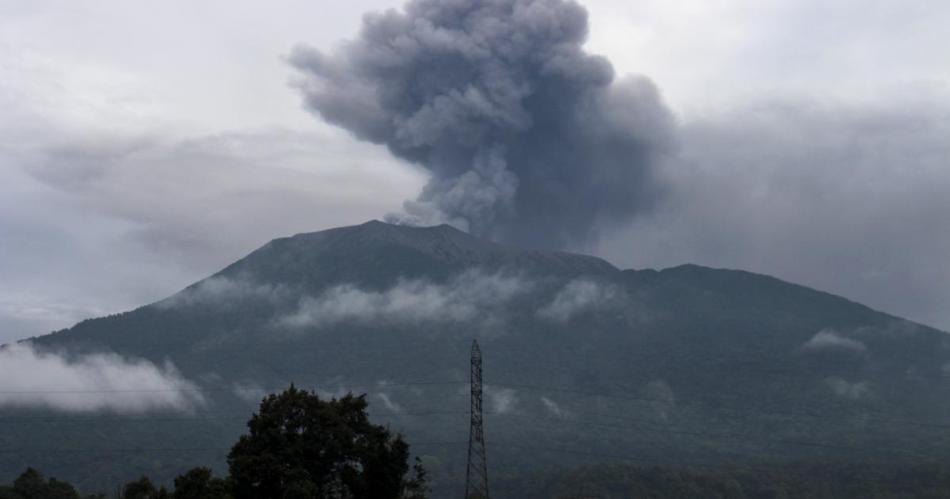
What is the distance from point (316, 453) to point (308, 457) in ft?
1.82

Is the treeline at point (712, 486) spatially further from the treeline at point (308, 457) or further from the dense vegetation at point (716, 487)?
the treeline at point (308, 457)

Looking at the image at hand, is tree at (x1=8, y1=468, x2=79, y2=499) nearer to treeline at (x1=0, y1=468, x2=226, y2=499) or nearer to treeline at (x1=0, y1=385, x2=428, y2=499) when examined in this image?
treeline at (x1=0, y1=468, x2=226, y2=499)

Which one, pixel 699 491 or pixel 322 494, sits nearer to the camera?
pixel 322 494

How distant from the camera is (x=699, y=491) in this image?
195 meters

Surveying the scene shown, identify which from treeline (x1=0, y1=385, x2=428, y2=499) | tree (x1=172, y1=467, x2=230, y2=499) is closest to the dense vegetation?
treeline (x1=0, y1=385, x2=428, y2=499)

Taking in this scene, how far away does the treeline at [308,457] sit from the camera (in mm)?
69500

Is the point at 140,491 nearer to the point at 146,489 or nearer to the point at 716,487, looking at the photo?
the point at 146,489

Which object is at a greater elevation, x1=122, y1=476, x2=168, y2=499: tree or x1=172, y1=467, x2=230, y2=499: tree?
x1=172, y1=467, x2=230, y2=499: tree

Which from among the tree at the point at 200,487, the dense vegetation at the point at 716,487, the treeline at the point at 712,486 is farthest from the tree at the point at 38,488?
the treeline at the point at 712,486

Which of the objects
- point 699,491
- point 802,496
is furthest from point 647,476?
point 802,496

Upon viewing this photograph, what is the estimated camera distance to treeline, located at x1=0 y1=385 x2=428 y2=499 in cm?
6950

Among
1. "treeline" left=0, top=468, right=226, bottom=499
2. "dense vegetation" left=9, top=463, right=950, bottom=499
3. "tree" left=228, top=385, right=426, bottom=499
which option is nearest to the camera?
"tree" left=228, top=385, right=426, bottom=499

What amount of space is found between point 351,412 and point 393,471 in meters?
4.84

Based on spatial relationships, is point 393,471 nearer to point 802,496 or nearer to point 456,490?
point 456,490
